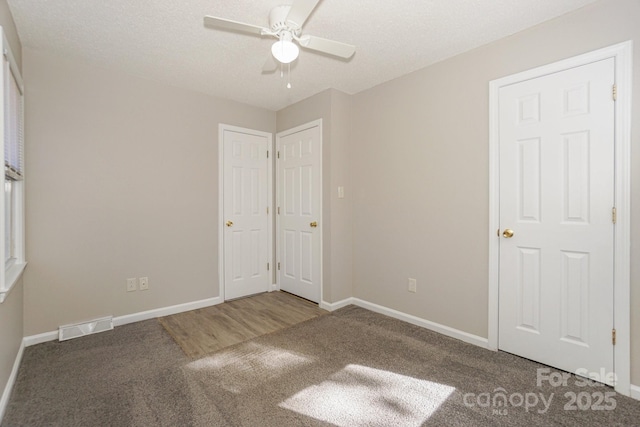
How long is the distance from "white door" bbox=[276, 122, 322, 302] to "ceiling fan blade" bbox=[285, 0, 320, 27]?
1.73 m

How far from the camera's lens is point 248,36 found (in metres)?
2.31

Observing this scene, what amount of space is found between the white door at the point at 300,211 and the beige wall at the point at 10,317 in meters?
2.52

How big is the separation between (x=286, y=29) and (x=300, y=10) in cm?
24

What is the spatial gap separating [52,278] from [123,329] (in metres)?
0.75

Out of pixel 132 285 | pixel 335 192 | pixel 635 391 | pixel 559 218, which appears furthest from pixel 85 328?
pixel 635 391

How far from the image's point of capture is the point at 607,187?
1.90m

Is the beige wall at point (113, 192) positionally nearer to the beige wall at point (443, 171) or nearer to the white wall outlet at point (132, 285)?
the white wall outlet at point (132, 285)

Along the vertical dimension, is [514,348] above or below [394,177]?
below

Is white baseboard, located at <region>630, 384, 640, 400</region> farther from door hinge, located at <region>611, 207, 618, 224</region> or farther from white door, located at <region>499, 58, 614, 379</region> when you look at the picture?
door hinge, located at <region>611, 207, 618, 224</region>

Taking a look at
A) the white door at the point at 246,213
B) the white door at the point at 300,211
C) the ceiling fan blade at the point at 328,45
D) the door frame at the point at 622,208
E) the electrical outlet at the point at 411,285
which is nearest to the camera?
the door frame at the point at 622,208

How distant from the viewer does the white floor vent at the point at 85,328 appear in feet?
8.50

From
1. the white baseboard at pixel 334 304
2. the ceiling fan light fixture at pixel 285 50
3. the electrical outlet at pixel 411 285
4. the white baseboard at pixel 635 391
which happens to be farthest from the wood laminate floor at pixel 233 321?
the white baseboard at pixel 635 391

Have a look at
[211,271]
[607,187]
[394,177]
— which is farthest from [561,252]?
[211,271]

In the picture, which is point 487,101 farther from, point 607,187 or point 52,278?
point 52,278
